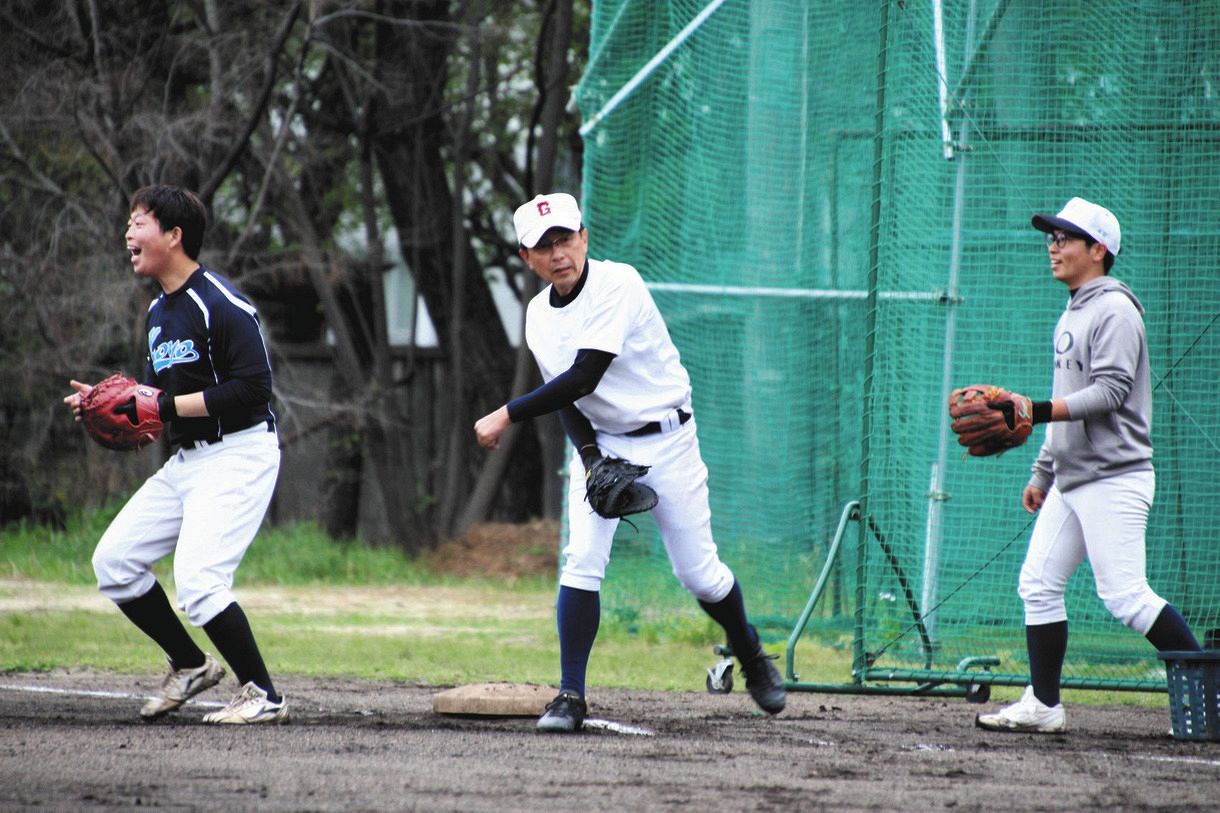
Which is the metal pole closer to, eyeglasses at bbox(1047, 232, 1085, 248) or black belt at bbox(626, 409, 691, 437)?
eyeglasses at bbox(1047, 232, 1085, 248)

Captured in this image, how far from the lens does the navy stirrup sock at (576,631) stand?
19.6 ft

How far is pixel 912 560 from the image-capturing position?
29.1 feet

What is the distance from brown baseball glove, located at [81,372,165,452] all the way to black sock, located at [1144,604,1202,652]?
396 centimetres

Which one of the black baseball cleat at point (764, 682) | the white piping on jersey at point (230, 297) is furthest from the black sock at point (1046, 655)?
the white piping on jersey at point (230, 297)

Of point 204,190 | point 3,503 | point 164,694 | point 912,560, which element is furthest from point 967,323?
point 3,503

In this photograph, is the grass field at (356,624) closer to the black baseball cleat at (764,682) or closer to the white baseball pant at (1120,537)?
the black baseball cleat at (764,682)

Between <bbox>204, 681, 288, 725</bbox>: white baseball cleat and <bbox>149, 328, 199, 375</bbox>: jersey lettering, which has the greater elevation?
<bbox>149, 328, 199, 375</bbox>: jersey lettering

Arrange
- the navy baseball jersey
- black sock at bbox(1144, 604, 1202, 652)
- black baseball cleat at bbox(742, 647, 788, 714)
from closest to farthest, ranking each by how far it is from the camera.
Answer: the navy baseball jersey, black sock at bbox(1144, 604, 1202, 652), black baseball cleat at bbox(742, 647, 788, 714)

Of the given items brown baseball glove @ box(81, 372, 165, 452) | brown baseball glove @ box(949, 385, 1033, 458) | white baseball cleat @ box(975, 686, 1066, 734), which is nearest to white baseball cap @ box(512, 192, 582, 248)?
brown baseball glove @ box(81, 372, 165, 452)

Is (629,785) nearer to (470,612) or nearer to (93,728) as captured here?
(93,728)

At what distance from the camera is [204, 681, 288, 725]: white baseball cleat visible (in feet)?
19.2

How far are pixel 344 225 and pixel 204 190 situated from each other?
5020mm

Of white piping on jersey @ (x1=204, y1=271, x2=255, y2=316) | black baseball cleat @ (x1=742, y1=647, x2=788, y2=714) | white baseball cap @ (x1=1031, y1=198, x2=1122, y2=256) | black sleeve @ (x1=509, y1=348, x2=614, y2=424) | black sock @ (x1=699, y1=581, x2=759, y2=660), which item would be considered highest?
white baseball cap @ (x1=1031, y1=198, x2=1122, y2=256)

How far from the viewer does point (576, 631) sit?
19.7 ft
